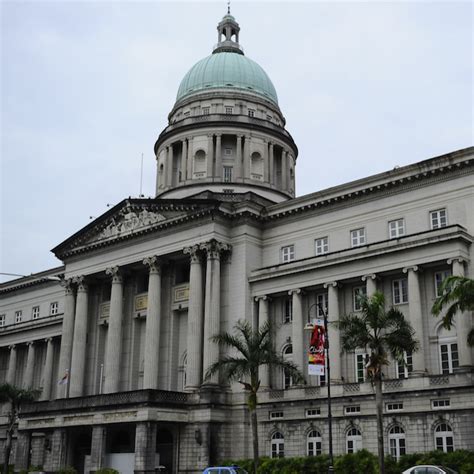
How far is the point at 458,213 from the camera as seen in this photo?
48.9 m

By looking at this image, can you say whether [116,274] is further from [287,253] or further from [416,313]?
[416,313]

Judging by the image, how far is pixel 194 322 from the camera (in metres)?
56.4

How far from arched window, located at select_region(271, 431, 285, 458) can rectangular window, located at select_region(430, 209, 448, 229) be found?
729 inches

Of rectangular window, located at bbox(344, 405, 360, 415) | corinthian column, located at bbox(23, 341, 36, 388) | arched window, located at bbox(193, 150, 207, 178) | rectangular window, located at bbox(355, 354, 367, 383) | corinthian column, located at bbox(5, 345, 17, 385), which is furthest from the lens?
corinthian column, located at bbox(5, 345, 17, 385)

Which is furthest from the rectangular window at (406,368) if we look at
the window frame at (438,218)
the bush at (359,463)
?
the window frame at (438,218)

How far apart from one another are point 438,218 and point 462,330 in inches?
354

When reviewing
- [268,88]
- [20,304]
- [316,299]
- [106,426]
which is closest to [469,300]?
[316,299]

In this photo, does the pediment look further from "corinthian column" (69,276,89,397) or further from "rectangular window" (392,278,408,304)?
"rectangular window" (392,278,408,304)

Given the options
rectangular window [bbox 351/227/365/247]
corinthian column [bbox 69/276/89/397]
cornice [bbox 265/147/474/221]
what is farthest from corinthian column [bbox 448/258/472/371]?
corinthian column [bbox 69/276/89/397]

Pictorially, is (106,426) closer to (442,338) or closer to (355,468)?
(355,468)

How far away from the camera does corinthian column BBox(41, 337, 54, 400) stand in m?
74.2

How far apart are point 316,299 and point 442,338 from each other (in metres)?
10.8

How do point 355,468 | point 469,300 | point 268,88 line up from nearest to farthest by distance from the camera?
point 469,300 → point 355,468 → point 268,88

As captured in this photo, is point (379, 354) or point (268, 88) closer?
point (379, 354)
